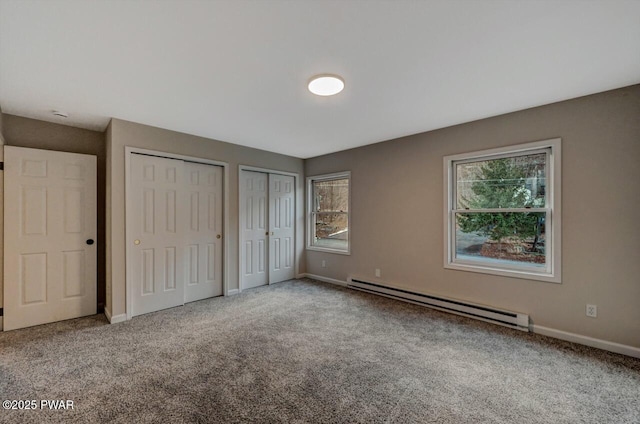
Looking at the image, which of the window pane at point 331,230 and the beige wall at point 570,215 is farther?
the window pane at point 331,230

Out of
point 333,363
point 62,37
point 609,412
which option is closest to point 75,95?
point 62,37

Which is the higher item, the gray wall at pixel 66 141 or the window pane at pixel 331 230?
the gray wall at pixel 66 141

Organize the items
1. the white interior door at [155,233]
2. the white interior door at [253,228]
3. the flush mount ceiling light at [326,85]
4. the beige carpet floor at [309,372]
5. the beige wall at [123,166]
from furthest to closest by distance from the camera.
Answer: the white interior door at [253,228] < the white interior door at [155,233] < the beige wall at [123,166] < the flush mount ceiling light at [326,85] < the beige carpet floor at [309,372]

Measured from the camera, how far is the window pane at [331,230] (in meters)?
4.97

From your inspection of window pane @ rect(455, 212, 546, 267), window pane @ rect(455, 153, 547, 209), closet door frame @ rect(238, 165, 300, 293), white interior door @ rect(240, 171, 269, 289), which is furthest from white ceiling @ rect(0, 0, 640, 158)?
white interior door @ rect(240, 171, 269, 289)

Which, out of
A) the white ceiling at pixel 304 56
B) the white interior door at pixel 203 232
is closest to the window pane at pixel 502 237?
the white ceiling at pixel 304 56

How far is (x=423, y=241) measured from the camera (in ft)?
12.6

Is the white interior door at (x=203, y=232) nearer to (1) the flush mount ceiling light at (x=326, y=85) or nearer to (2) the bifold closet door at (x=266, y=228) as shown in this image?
(2) the bifold closet door at (x=266, y=228)

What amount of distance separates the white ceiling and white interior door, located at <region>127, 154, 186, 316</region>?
0.78 meters

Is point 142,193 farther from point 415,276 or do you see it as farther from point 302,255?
point 415,276

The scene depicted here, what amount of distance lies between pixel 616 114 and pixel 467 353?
2.62 metres

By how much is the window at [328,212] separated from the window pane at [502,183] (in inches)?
73.9

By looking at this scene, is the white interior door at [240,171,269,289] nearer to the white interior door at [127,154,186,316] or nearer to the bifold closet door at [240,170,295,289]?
the bifold closet door at [240,170,295,289]

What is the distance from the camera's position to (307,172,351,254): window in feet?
16.3
